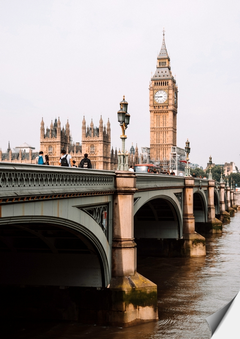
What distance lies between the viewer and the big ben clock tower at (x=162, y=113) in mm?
126000

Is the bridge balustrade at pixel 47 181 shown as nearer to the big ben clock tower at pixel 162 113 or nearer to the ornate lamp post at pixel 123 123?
the ornate lamp post at pixel 123 123

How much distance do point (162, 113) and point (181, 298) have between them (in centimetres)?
11108

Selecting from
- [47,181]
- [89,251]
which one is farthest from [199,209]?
[47,181]

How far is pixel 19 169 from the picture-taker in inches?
324

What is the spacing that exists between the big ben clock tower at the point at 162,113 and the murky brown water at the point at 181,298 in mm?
95484

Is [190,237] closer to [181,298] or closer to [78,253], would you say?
[181,298]

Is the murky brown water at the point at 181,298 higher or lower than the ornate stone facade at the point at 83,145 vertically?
lower

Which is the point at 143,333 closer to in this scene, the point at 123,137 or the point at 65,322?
the point at 65,322

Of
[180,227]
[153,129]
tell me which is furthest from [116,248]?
[153,129]

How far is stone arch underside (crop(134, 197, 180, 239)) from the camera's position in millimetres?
26750

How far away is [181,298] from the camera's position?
18.3 m

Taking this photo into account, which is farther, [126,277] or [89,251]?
[126,277]

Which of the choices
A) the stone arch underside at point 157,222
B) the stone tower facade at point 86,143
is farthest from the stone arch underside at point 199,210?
the stone tower facade at point 86,143

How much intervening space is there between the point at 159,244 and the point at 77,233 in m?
15.9
